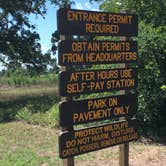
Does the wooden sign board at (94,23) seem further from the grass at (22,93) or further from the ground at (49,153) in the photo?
the grass at (22,93)

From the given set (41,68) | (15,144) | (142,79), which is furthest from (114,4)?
(41,68)

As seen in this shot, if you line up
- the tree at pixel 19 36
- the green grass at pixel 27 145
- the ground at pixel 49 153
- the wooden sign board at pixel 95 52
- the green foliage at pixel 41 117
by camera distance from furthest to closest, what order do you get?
the tree at pixel 19 36
the green foliage at pixel 41 117
the green grass at pixel 27 145
the ground at pixel 49 153
the wooden sign board at pixel 95 52

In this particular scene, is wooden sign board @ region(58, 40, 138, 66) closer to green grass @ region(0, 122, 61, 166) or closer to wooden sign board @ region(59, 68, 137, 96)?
wooden sign board @ region(59, 68, 137, 96)

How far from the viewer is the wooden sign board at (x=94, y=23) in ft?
18.9

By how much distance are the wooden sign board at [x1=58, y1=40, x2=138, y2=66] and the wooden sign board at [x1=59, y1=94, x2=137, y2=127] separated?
0.54m

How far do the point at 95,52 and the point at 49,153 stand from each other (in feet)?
13.4

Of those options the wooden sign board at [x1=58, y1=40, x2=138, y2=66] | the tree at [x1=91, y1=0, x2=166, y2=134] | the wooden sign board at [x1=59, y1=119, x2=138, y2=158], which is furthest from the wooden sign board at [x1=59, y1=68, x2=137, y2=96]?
the tree at [x1=91, y1=0, x2=166, y2=134]

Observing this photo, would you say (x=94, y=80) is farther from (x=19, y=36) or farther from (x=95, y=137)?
(x=19, y=36)

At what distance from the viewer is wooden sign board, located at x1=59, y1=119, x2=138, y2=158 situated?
5820 millimetres

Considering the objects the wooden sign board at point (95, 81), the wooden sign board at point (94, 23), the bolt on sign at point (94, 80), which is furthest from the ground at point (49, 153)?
the wooden sign board at point (94, 23)

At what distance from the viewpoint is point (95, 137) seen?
6180 millimetres

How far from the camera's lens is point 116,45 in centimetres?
638

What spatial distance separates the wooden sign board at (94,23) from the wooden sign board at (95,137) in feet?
4.39

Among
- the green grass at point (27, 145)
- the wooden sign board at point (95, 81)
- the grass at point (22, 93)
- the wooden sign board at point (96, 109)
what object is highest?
the wooden sign board at point (95, 81)
